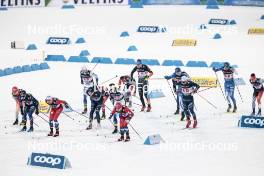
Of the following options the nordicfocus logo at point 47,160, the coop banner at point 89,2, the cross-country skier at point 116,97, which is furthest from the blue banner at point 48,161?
the coop banner at point 89,2

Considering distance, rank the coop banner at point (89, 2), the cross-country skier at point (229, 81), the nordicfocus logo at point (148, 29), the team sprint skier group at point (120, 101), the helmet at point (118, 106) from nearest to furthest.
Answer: the helmet at point (118, 106)
the team sprint skier group at point (120, 101)
the cross-country skier at point (229, 81)
the nordicfocus logo at point (148, 29)
the coop banner at point (89, 2)

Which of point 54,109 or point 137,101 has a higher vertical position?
point 137,101

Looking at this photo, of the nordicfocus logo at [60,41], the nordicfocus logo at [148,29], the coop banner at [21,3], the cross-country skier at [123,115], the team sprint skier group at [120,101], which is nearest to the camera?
the cross-country skier at [123,115]

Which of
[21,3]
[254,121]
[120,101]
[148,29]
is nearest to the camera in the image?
[120,101]

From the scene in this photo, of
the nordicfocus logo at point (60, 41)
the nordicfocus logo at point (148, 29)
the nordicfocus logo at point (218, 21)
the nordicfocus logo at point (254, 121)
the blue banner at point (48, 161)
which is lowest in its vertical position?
the blue banner at point (48, 161)

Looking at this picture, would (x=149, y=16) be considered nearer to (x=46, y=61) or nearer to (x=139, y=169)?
(x=46, y=61)

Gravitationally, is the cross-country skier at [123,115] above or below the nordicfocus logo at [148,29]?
below

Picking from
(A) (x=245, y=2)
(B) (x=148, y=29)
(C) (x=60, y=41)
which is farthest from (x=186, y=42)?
(A) (x=245, y=2)

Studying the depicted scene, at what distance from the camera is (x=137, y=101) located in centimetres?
3394

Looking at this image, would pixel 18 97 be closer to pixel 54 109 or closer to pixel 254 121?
pixel 54 109

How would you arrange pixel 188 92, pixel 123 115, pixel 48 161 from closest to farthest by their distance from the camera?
1. pixel 48 161
2. pixel 123 115
3. pixel 188 92

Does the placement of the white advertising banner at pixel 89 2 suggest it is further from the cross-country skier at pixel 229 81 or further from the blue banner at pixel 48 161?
the blue banner at pixel 48 161

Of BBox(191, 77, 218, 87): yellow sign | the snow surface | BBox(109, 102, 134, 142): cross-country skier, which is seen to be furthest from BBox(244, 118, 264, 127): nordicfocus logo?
BBox(191, 77, 218, 87): yellow sign

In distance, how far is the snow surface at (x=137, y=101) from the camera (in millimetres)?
24578
